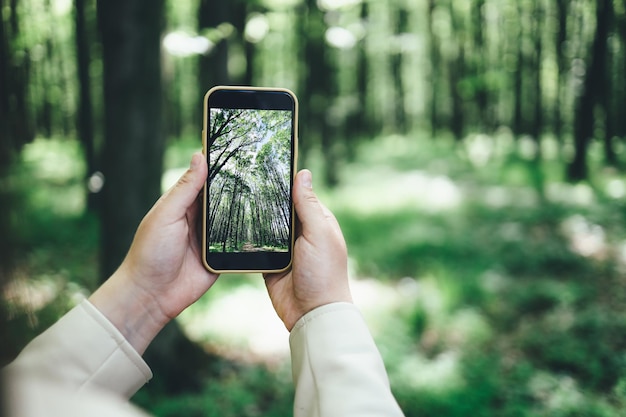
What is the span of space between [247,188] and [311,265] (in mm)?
415

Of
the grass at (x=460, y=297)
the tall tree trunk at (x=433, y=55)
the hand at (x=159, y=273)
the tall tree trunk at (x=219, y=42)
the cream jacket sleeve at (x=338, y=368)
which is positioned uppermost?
the tall tree trunk at (x=433, y=55)

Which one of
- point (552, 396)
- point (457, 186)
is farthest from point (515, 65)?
point (552, 396)

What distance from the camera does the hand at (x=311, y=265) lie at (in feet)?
5.87

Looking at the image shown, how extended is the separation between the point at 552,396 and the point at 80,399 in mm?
4747

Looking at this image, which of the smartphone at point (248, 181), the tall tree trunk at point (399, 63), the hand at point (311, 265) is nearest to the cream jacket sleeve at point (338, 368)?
the hand at point (311, 265)

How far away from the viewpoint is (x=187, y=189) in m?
1.94

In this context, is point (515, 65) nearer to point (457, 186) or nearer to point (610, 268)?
point (457, 186)

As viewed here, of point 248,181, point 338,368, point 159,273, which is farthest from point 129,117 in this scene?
point 338,368

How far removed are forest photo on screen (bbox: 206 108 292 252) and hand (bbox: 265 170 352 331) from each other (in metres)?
0.10

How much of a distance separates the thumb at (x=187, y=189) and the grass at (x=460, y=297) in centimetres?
45

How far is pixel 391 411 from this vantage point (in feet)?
4.40

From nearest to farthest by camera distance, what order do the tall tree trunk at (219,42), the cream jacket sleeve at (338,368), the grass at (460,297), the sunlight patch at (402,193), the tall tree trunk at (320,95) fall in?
the cream jacket sleeve at (338,368) → the grass at (460,297) → the tall tree trunk at (219,42) → the sunlight patch at (402,193) → the tall tree trunk at (320,95)

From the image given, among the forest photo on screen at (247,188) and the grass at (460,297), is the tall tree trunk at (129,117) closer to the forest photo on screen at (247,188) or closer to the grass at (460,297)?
the grass at (460,297)

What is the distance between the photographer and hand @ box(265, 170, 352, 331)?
1789 mm
